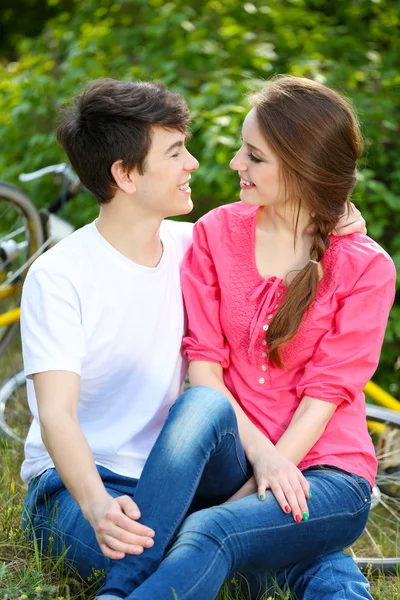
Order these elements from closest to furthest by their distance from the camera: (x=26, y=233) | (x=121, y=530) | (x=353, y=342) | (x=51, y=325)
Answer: (x=121, y=530), (x=51, y=325), (x=353, y=342), (x=26, y=233)

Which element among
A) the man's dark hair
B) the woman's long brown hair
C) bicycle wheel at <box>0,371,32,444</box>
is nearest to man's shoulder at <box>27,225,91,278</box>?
the man's dark hair

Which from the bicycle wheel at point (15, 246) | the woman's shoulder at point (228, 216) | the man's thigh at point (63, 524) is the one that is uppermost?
the woman's shoulder at point (228, 216)

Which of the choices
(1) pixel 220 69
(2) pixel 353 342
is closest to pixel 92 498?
(2) pixel 353 342

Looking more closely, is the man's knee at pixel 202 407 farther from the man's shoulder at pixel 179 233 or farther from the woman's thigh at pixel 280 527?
the man's shoulder at pixel 179 233

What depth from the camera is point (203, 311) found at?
2381 millimetres

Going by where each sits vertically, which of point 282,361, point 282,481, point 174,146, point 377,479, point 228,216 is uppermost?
point 174,146

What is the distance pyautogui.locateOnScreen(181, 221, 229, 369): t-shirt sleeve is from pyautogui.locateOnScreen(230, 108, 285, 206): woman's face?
22 cm

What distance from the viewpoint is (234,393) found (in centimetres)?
239

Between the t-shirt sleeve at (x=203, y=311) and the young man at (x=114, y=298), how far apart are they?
4 cm

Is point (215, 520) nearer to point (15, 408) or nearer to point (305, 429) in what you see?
point (305, 429)

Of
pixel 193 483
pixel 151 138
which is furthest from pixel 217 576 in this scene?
pixel 151 138

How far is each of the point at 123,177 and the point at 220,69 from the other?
215 cm

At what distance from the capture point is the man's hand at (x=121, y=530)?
6.24 ft

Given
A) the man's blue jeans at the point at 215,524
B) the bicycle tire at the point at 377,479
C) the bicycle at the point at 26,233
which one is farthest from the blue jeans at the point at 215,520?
the bicycle at the point at 26,233
